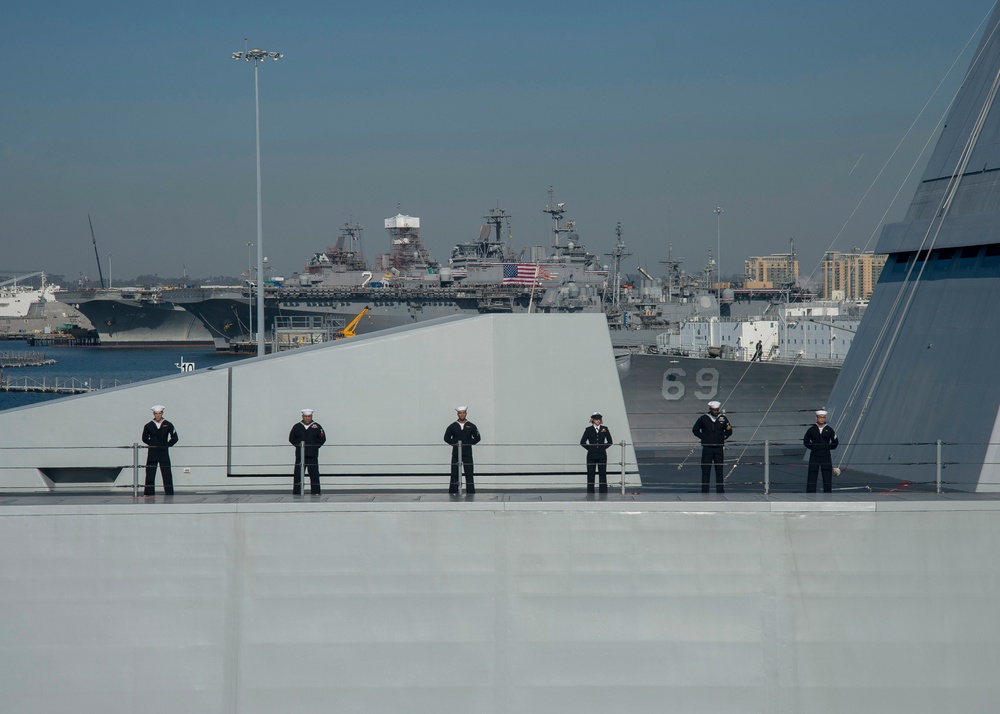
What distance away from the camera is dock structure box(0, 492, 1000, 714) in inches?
253

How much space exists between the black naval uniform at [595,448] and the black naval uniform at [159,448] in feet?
10.8

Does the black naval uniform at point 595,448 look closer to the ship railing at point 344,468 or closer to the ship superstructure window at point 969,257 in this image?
the ship railing at point 344,468

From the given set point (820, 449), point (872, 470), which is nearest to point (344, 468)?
point (820, 449)

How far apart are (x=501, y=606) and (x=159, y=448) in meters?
3.03

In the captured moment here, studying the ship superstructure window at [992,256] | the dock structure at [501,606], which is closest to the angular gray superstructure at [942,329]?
the ship superstructure window at [992,256]

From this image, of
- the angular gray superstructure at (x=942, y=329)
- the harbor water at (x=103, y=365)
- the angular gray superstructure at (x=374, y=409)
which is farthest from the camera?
the harbor water at (x=103, y=365)

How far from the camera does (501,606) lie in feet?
21.3

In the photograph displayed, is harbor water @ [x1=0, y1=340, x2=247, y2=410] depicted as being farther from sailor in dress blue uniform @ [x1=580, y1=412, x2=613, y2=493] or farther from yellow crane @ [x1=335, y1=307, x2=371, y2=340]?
sailor in dress blue uniform @ [x1=580, y1=412, x2=613, y2=493]

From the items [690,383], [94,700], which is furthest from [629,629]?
[690,383]

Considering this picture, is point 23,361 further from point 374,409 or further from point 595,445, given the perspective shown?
point 595,445

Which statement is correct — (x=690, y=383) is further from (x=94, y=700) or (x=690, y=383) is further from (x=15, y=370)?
(x=15, y=370)

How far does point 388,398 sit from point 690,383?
61.5 ft

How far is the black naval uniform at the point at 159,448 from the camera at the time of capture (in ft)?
23.8

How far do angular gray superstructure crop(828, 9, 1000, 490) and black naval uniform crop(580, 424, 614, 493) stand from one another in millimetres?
2616
